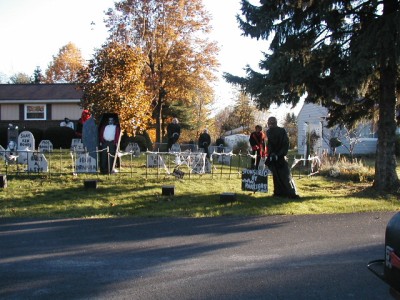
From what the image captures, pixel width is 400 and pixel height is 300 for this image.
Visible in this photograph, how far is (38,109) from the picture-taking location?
107 feet

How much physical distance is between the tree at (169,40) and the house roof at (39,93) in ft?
18.1

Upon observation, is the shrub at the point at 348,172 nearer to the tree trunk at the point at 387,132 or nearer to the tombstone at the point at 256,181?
the tree trunk at the point at 387,132

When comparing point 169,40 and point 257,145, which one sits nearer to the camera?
point 257,145

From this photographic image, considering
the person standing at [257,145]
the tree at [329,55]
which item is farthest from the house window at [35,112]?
the tree at [329,55]

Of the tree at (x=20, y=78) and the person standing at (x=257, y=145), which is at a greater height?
the tree at (x=20, y=78)

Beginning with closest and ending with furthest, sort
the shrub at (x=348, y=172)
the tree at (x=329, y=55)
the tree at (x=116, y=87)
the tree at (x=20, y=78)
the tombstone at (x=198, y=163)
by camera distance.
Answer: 1. the tree at (x=329, y=55)
2. the tombstone at (x=198, y=163)
3. the shrub at (x=348, y=172)
4. the tree at (x=116, y=87)
5. the tree at (x=20, y=78)

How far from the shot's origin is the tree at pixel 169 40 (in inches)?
1175

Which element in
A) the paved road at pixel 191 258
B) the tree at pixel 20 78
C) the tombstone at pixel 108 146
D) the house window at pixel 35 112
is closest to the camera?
the paved road at pixel 191 258

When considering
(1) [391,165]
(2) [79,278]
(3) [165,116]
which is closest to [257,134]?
(1) [391,165]

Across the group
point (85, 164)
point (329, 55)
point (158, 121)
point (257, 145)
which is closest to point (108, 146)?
point (85, 164)

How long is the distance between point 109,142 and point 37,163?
85.2 inches

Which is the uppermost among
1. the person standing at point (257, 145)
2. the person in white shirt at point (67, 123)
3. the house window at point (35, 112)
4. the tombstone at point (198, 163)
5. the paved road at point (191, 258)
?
the house window at point (35, 112)

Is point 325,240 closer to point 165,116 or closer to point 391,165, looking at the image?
point 391,165

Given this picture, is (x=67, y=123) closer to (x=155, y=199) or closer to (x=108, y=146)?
(x=108, y=146)
